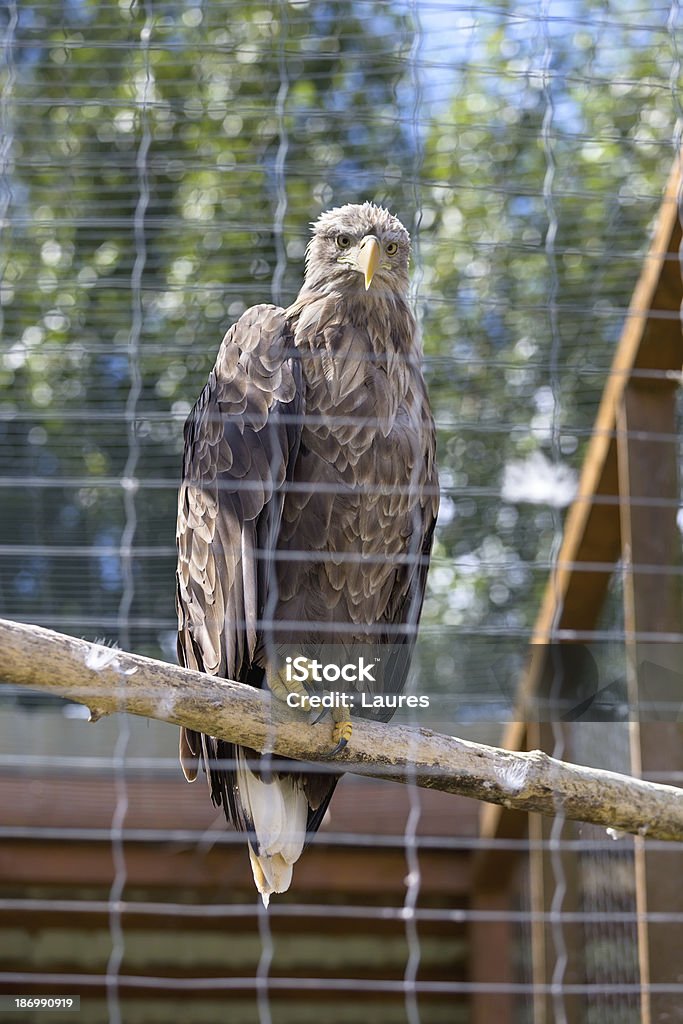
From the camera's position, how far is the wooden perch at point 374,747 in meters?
1.58

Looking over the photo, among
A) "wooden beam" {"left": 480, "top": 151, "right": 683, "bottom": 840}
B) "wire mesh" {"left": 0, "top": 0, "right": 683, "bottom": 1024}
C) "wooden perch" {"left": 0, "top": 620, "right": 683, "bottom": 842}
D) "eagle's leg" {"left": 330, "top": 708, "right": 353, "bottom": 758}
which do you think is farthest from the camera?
"wire mesh" {"left": 0, "top": 0, "right": 683, "bottom": 1024}

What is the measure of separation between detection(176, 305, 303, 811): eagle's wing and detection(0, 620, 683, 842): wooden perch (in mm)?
211

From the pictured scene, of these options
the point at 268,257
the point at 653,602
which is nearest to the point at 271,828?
the point at 653,602

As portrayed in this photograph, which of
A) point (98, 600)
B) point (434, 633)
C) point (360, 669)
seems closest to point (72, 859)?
point (98, 600)

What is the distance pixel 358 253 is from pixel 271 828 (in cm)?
113

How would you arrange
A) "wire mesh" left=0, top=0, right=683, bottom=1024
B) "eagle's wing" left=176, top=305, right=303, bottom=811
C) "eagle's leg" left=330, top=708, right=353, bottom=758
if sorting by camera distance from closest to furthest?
"eagle's leg" left=330, top=708, right=353, bottom=758 → "eagle's wing" left=176, top=305, right=303, bottom=811 → "wire mesh" left=0, top=0, right=683, bottom=1024

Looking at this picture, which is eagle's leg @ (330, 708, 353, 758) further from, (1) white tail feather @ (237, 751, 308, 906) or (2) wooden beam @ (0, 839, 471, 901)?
(2) wooden beam @ (0, 839, 471, 901)

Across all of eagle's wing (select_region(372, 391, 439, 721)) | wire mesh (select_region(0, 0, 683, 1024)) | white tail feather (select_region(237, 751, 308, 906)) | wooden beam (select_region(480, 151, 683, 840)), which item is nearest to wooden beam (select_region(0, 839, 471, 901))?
wire mesh (select_region(0, 0, 683, 1024))

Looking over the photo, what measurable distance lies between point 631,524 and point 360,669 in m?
0.64

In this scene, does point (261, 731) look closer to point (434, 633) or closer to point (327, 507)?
point (327, 507)

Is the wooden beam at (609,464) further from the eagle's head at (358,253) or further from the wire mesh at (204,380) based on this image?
the eagle's head at (358,253)

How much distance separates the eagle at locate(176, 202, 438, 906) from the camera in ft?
6.49

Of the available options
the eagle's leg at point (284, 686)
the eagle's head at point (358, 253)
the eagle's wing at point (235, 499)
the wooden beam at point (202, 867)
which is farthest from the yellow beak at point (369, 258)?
the wooden beam at point (202, 867)

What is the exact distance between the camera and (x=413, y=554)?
212 cm
